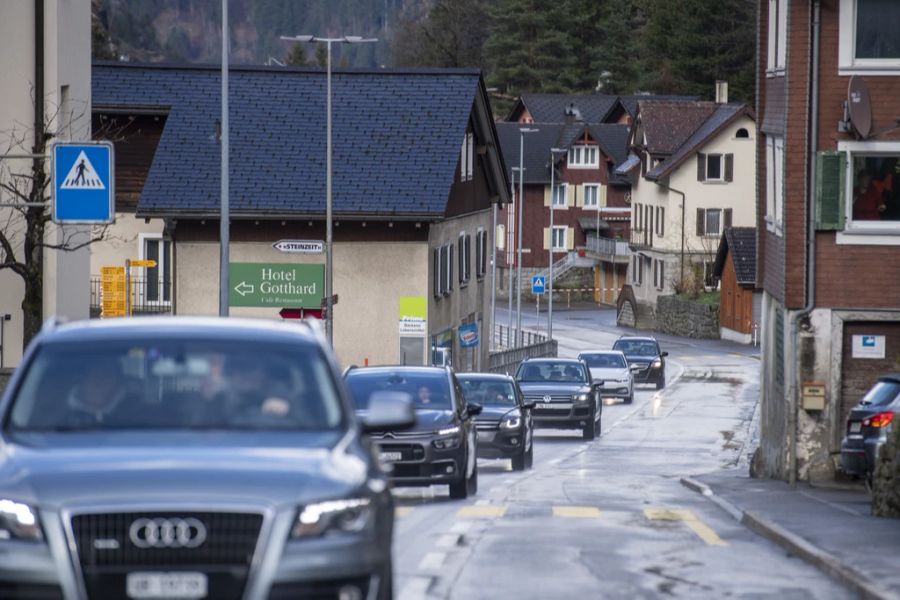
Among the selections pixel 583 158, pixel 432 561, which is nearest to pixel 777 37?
pixel 432 561

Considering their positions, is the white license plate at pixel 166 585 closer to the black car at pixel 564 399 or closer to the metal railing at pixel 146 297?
the black car at pixel 564 399

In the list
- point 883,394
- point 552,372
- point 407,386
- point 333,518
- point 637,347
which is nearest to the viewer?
point 333,518

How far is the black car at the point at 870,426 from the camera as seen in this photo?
20.5 metres

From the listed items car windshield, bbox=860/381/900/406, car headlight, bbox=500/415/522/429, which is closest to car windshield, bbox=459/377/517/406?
car headlight, bbox=500/415/522/429

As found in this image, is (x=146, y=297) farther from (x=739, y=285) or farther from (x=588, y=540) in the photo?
(x=739, y=285)

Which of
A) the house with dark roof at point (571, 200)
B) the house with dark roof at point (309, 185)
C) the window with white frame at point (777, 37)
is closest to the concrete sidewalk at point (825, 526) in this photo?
the window with white frame at point (777, 37)

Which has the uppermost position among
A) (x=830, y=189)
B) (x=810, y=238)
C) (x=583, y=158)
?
(x=583, y=158)

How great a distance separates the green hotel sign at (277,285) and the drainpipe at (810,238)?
84.8 ft

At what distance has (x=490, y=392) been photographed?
29.3 m

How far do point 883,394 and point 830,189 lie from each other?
4.59 metres

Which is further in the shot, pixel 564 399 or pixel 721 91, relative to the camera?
pixel 721 91

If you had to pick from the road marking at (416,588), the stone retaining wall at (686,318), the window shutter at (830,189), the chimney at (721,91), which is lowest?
the stone retaining wall at (686,318)

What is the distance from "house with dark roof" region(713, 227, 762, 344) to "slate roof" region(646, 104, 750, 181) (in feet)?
24.6

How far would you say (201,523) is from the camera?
7.88 meters
